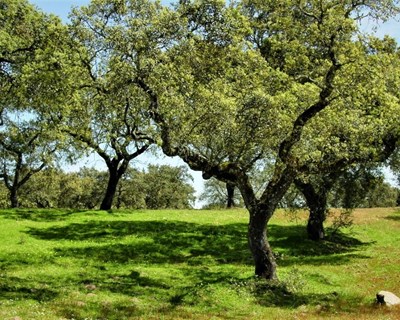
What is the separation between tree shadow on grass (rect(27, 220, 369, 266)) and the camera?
3397 centimetres

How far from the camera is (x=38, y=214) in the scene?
45.2m

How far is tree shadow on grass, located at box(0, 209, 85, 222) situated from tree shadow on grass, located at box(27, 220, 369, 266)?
132 inches

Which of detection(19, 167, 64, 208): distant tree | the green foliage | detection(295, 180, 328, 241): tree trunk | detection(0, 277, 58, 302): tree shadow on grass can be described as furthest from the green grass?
detection(19, 167, 64, 208): distant tree

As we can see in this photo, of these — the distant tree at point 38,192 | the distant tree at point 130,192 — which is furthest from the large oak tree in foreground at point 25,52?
the distant tree at point 130,192

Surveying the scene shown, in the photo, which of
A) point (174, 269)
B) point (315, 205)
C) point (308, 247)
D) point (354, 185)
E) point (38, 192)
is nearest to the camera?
point (174, 269)

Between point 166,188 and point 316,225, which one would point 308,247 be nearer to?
point 316,225

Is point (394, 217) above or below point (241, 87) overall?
below

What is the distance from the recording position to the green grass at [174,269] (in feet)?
71.2

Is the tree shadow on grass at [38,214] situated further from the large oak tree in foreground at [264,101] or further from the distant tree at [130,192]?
the distant tree at [130,192]

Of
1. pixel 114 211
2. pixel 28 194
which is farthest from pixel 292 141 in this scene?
pixel 28 194

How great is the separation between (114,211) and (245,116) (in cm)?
2805

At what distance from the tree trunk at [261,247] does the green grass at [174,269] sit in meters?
0.87

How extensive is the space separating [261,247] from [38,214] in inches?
1017

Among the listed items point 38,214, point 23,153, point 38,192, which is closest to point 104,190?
point 38,192
